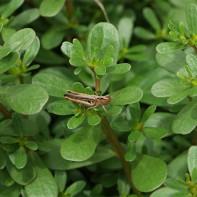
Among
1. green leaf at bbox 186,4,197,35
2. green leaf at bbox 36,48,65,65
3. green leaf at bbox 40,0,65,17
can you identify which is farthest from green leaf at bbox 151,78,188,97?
green leaf at bbox 36,48,65,65

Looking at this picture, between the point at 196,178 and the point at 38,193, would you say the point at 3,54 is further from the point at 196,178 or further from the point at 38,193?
the point at 196,178

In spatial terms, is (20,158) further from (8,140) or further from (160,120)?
(160,120)

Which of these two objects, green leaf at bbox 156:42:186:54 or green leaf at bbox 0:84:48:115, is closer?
green leaf at bbox 0:84:48:115

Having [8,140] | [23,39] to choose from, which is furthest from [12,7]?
[8,140]

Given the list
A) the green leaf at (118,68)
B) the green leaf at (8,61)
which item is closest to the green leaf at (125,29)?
the green leaf at (118,68)

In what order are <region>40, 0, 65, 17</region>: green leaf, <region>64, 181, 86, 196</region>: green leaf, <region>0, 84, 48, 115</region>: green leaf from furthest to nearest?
<region>40, 0, 65, 17</region>: green leaf < <region>64, 181, 86, 196</region>: green leaf < <region>0, 84, 48, 115</region>: green leaf

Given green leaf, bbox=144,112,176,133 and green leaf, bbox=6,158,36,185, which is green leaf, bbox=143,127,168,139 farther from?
green leaf, bbox=6,158,36,185

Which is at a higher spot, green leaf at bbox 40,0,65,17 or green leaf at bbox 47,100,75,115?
green leaf at bbox 40,0,65,17

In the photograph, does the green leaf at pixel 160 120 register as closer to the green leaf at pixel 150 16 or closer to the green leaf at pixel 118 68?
the green leaf at pixel 118 68
